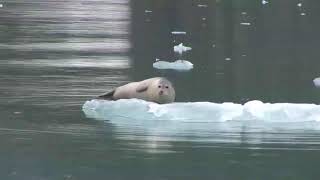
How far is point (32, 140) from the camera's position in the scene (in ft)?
26.0

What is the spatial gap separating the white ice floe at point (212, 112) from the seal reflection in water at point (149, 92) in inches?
12.1

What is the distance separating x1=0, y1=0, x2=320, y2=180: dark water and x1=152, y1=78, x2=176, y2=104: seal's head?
738 millimetres

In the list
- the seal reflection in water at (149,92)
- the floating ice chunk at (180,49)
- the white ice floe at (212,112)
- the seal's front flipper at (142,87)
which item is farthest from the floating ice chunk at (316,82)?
the floating ice chunk at (180,49)

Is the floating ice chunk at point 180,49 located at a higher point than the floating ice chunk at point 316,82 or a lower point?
lower

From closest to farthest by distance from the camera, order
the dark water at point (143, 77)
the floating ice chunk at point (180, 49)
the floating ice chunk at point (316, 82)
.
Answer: the dark water at point (143, 77)
the floating ice chunk at point (316, 82)
the floating ice chunk at point (180, 49)

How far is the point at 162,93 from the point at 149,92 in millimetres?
172

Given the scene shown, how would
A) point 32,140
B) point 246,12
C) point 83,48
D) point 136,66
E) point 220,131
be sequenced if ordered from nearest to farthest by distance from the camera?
point 32,140 → point 220,131 → point 136,66 → point 83,48 → point 246,12

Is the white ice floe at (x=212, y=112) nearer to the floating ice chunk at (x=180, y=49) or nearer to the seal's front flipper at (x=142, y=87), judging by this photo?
the seal's front flipper at (x=142, y=87)

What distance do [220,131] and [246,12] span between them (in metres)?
16.3

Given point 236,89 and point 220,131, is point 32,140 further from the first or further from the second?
point 236,89

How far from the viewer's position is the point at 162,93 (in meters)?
9.42

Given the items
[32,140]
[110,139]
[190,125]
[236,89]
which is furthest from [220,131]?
[236,89]

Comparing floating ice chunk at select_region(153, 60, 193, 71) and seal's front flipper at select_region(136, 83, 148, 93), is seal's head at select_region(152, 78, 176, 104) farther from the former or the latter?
floating ice chunk at select_region(153, 60, 193, 71)

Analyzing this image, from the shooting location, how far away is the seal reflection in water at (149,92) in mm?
9438
